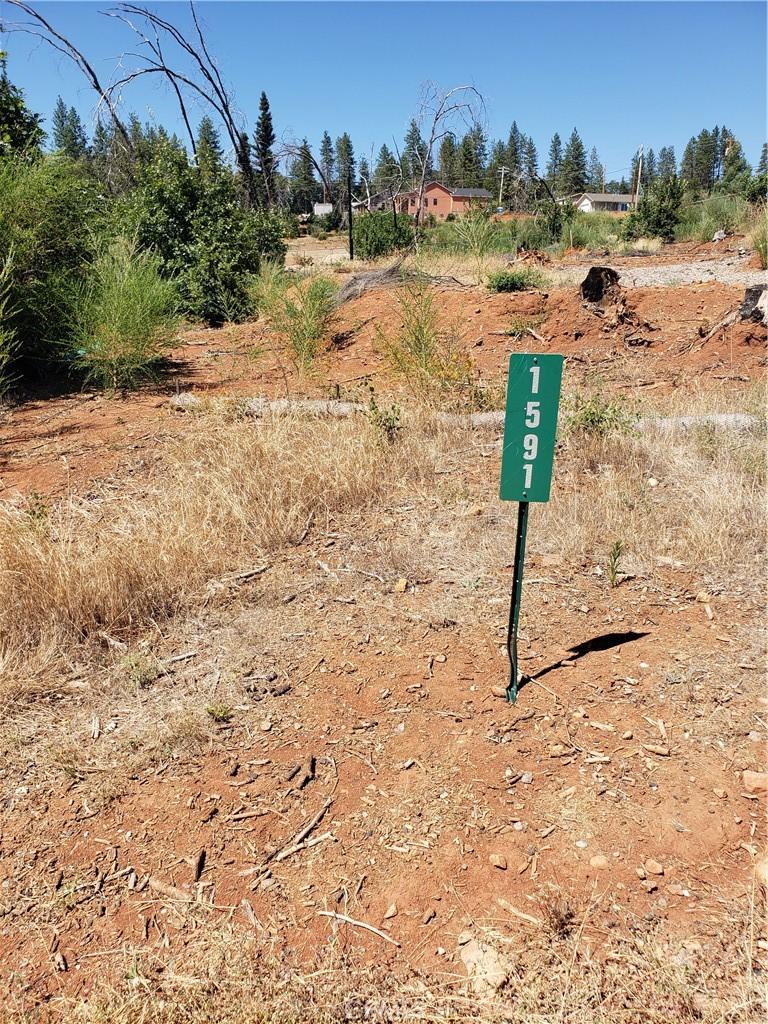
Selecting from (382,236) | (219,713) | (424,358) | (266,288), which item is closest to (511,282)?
(266,288)

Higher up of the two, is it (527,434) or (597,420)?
(527,434)

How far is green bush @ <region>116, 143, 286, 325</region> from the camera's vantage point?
11461 millimetres

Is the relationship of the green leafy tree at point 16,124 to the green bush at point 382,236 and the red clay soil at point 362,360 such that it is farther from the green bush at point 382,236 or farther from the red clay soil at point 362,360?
the green bush at point 382,236

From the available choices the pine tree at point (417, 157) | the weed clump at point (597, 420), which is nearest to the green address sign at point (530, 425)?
the weed clump at point (597, 420)

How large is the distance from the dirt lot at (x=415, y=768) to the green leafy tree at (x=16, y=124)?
7433mm

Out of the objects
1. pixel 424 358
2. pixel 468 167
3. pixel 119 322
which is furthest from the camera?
pixel 468 167

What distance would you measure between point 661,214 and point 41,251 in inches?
786

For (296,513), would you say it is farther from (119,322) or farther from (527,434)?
A: (119,322)

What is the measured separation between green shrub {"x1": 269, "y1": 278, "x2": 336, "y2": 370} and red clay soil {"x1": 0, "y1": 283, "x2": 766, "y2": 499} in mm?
249

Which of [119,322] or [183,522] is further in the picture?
[119,322]

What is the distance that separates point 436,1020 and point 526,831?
0.57 metres

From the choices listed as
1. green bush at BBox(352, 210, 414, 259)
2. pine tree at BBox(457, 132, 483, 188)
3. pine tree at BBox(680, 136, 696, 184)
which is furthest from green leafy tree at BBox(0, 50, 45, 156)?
pine tree at BBox(680, 136, 696, 184)

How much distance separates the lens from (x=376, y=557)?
349 cm

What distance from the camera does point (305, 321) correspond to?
8.27 m
